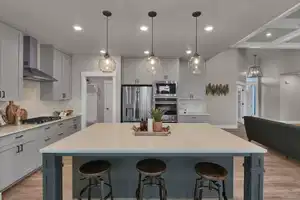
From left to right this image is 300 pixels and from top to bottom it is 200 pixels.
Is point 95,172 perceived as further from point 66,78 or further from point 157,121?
point 66,78

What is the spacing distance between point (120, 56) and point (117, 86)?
0.85 meters

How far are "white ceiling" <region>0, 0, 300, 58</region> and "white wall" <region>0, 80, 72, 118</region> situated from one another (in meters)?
1.02

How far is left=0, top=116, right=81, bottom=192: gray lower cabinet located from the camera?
124 inches

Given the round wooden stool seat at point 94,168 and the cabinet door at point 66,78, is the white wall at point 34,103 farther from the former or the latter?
the round wooden stool seat at point 94,168

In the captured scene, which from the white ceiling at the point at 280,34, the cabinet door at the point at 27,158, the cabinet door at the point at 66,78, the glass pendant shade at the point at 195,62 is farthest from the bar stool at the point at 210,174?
the cabinet door at the point at 66,78

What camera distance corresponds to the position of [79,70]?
6445 mm

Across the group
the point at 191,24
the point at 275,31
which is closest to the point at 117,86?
the point at 191,24

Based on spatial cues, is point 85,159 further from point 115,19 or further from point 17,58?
point 17,58

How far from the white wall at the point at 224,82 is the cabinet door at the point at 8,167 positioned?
8191mm

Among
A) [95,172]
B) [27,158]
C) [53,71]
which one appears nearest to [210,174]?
[95,172]

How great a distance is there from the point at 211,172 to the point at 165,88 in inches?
167

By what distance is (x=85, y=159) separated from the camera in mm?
2891

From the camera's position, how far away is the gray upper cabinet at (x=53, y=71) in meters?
5.35

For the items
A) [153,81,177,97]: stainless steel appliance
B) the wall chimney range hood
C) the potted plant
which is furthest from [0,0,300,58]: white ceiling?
[153,81,177,97]: stainless steel appliance
